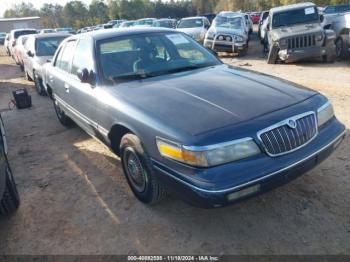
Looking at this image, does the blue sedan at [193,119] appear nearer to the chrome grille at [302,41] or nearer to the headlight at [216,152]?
the headlight at [216,152]

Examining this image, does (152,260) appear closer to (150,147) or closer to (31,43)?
(150,147)

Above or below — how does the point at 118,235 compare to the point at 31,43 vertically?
below

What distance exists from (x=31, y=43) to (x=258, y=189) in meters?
9.47

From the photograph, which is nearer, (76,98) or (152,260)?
(152,260)

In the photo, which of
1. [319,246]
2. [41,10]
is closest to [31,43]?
[319,246]

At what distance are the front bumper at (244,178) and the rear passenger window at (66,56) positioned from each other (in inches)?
108

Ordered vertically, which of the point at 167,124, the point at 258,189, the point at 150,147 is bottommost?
the point at 258,189

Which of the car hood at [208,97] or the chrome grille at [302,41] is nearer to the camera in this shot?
the car hood at [208,97]

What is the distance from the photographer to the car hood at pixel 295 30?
1060 cm

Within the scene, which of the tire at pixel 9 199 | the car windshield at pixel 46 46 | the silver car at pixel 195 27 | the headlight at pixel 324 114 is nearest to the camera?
the headlight at pixel 324 114

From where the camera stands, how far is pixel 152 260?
2.85 metres

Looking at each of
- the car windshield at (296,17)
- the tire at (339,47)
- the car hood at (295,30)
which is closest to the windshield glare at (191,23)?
the car windshield at (296,17)

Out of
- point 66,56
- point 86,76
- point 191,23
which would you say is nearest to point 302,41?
point 191,23

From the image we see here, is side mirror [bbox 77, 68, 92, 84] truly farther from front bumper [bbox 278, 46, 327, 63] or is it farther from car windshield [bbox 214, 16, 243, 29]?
car windshield [bbox 214, 16, 243, 29]
